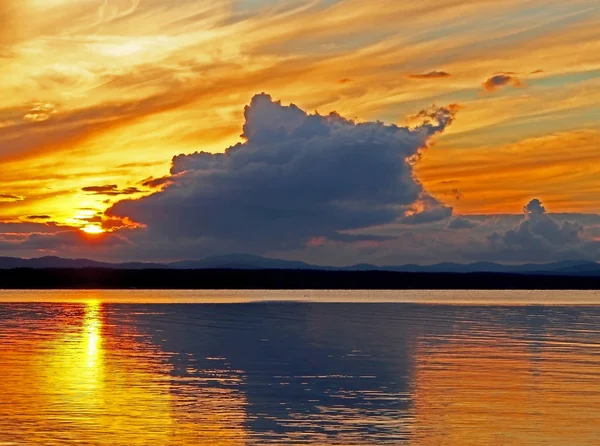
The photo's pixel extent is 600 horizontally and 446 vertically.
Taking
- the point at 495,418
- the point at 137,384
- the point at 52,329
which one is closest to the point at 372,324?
the point at 52,329

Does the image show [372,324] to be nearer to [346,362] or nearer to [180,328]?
[180,328]

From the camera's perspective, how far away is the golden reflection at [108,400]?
2602 centimetres

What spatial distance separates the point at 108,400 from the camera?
32344 millimetres

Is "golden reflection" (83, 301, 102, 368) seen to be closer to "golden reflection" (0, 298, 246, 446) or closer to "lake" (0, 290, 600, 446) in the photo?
"golden reflection" (0, 298, 246, 446)

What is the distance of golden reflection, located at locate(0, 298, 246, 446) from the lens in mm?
26016

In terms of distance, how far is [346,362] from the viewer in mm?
45344

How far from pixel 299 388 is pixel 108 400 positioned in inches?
270

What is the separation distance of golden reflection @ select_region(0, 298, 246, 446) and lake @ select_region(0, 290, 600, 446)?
55 millimetres

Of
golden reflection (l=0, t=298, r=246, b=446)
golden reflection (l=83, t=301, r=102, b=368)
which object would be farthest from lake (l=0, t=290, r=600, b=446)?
golden reflection (l=83, t=301, r=102, b=368)

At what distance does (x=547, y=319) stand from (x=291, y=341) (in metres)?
34.6

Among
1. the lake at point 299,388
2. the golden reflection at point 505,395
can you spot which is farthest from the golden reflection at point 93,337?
the golden reflection at point 505,395

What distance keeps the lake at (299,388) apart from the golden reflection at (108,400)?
55 mm

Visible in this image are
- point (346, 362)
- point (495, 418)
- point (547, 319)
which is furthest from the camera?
point (547, 319)

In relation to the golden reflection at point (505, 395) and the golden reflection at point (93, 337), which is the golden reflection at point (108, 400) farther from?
the golden reflection at point (505, 395)
